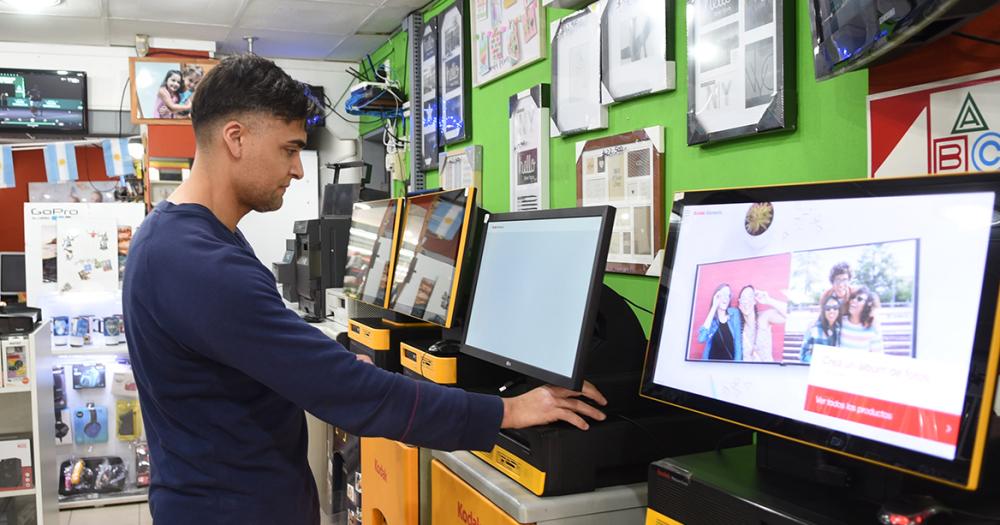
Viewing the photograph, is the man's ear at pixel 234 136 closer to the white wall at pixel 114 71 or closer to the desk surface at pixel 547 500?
the desk surface at pixel 547 500

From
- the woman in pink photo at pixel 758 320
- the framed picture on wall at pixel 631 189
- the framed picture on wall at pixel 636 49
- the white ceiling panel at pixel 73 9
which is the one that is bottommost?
the woman in pink photo at pixel 758 320

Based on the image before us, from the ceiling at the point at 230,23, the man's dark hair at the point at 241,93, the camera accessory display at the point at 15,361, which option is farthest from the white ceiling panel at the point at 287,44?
the man's dark hair at the point at 241,93

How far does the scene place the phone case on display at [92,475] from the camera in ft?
14.5

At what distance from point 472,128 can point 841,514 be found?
118 inches

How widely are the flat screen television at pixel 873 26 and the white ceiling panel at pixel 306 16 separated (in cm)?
350

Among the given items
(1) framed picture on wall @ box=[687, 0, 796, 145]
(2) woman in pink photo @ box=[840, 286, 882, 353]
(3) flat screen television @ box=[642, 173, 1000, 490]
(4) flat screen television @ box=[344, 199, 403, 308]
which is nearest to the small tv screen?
(4) flat screen television @ box=[344, 199, 403, 308]

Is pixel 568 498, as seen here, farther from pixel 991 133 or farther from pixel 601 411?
pixel 991 133

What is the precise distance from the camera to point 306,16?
4.73 meters

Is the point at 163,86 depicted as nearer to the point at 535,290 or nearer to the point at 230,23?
the point at 230,23

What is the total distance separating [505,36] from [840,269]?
2.52 metres

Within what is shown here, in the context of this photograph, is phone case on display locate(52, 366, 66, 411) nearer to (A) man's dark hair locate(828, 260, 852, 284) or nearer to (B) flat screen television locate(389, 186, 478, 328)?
(B) flat screen television locate(389, 186, 478, 328)

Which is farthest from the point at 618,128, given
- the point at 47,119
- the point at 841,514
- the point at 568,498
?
the point at 47,119

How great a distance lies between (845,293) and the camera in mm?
1113

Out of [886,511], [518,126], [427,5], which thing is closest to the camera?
[886,511]
